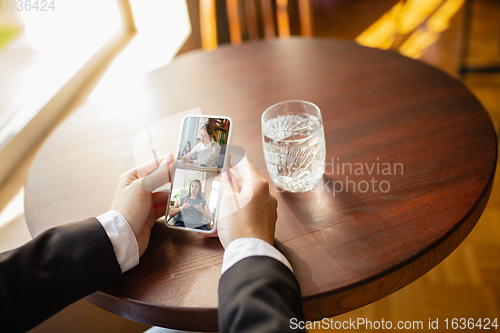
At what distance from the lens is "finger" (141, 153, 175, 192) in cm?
61

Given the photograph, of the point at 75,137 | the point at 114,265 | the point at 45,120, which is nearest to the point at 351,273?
the point at 114,265

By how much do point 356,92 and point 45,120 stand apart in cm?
101

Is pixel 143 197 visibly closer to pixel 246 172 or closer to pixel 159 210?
pixel 159 210

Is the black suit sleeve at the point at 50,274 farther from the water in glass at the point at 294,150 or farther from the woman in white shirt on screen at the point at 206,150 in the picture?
the water in glass at the point at 294,150

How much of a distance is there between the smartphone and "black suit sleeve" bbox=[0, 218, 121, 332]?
111 millimetres

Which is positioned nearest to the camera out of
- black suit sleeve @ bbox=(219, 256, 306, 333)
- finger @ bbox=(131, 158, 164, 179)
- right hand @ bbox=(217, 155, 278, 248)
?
black suit sleeve @ bbox=(219, 256, 306, 333)

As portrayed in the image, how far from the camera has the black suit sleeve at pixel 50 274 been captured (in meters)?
0.51

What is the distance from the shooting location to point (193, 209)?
574 millimetres

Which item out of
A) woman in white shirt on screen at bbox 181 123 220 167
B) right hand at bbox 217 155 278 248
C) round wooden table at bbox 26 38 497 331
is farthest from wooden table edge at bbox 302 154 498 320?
woman in white shirt on screen at bbox 181 123 220 167

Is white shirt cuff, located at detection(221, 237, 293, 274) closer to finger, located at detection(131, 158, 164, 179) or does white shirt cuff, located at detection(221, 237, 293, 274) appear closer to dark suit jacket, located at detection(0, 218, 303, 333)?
dark suit jacket, located at detection(0, 218, 303, 333)

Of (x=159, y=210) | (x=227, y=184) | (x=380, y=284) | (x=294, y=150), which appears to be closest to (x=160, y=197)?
(x=159, y=210)

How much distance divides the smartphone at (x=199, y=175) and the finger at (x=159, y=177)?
3 centimetres

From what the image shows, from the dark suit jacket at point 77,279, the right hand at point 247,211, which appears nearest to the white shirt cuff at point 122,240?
the dark suit jacket at point 77,279

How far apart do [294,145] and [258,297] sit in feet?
0.83
